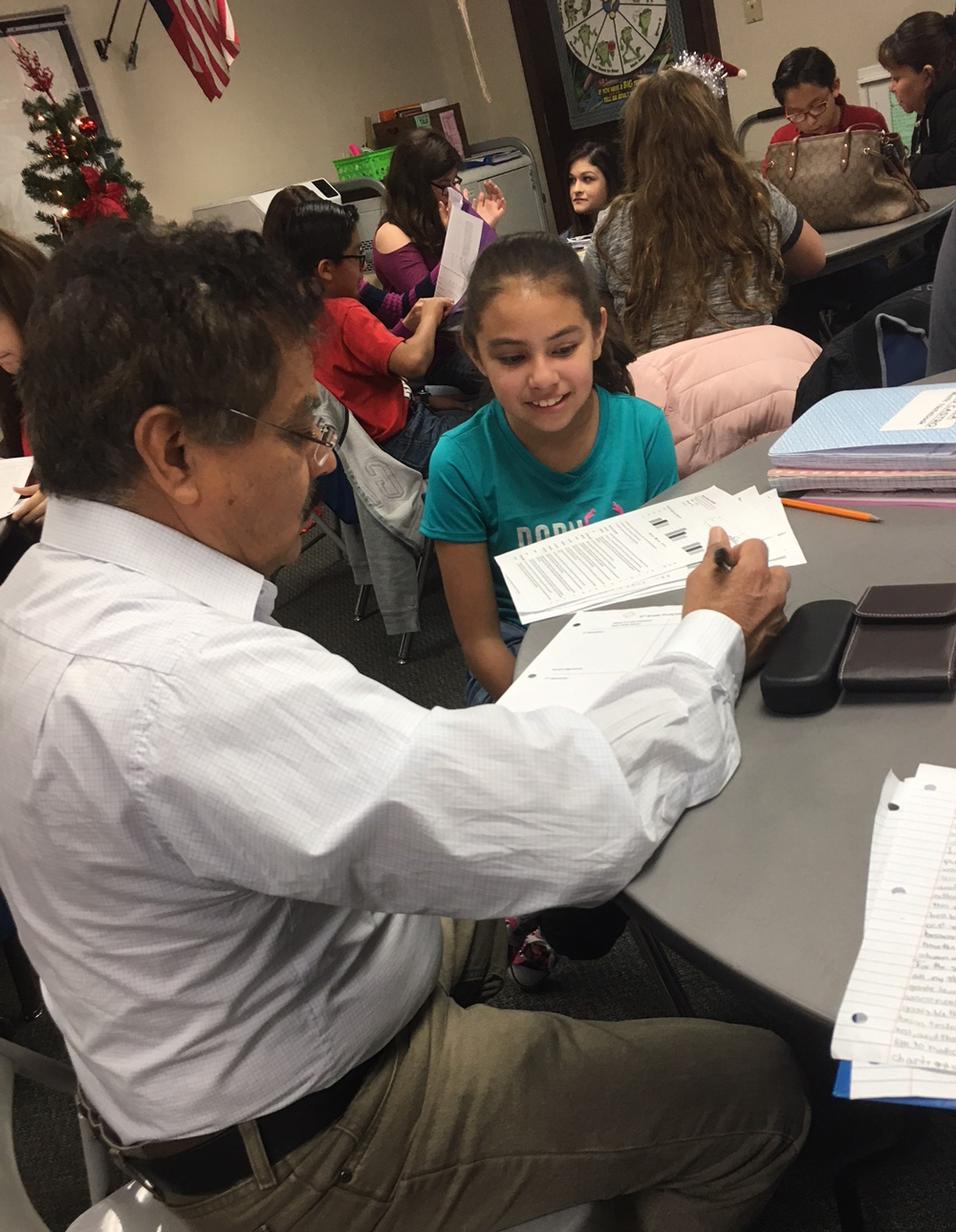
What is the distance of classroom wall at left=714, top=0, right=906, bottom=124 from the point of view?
4.36 meters

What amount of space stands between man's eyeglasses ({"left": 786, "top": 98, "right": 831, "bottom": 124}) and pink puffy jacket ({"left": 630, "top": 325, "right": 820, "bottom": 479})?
2.17 m

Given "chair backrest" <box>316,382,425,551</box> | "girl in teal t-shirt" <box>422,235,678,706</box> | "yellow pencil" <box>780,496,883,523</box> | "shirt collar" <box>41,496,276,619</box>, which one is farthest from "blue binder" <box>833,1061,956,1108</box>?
"chair backrest" <box>316,382,425,551</box>

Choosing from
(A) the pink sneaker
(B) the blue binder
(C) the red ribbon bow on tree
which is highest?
(C) the red ribbon bow on tree

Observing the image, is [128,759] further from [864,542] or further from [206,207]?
[206,207]

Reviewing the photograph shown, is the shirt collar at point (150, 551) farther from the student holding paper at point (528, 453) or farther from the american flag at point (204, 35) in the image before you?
the american flag at point (204, 35)

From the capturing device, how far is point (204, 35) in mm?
4402

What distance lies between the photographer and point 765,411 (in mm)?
1830

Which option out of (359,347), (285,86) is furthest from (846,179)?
(285,86)

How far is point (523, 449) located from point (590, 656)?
0.60 metres

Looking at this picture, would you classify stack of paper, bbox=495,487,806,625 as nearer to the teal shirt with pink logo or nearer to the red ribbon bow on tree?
the teal shirt with pink logo

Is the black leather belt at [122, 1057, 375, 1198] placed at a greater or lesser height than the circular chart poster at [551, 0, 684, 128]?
lesser

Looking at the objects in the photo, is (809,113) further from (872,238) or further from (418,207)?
(418,207)

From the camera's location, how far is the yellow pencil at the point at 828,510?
4.00 ft

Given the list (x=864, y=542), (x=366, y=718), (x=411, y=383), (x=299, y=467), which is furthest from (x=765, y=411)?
(x=411, y=383)
